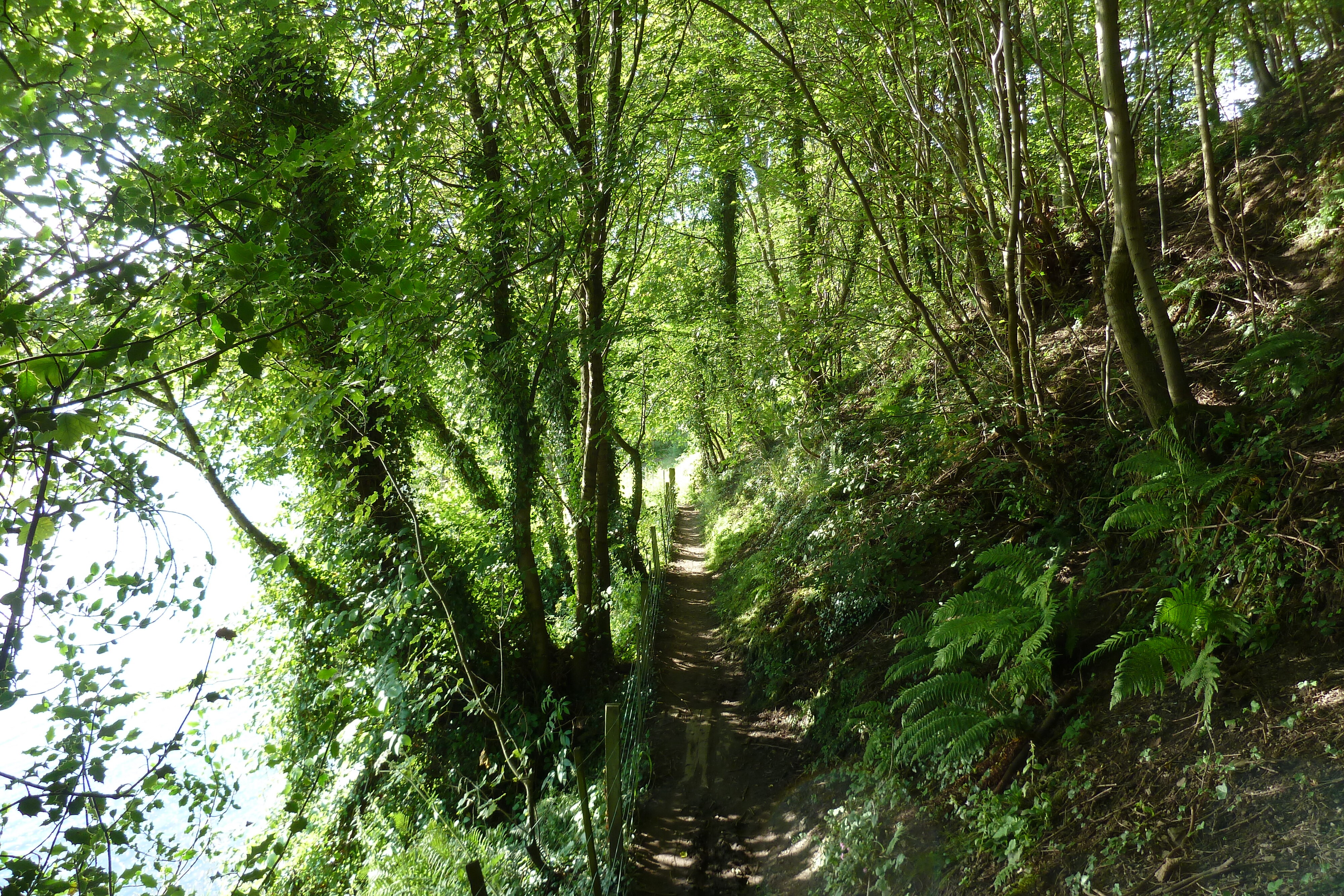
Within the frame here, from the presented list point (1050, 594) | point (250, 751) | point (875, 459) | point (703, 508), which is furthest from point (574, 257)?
point (703, 508)

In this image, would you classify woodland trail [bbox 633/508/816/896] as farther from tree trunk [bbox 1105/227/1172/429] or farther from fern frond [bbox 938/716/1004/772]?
tree trunk [bbox 1105/227/1172/429]

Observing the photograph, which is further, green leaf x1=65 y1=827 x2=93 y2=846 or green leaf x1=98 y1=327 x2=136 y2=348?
green leaf x1=65 y1=827 x2=93 y2=846

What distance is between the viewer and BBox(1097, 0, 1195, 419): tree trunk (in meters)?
4.23

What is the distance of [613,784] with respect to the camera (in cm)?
496

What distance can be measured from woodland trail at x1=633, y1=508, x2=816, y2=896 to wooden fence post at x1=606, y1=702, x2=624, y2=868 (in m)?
0.64

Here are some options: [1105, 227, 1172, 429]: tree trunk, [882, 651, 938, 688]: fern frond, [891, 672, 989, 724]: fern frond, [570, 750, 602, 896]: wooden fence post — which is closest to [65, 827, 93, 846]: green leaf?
[570, 750, 602, 896]: wooden fence post

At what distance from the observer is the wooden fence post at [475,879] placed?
3938 millimetres

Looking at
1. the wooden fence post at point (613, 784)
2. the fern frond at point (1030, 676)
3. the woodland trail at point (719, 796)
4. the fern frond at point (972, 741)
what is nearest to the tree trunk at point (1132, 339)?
the fern frond at point (1030, 676)

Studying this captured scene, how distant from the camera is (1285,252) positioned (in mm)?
5949

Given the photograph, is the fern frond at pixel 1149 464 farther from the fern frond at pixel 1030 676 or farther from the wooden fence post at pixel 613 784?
the wooden fence post at pixel 613 784

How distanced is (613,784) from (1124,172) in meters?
5.14

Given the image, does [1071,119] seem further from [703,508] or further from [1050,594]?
[703,508]

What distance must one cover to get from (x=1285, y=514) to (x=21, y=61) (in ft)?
18.2

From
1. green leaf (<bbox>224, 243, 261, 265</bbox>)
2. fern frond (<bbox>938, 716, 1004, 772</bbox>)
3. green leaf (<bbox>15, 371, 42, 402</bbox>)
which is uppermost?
green leaf (<bbox>224, 243, 261, 265</bbox>)
